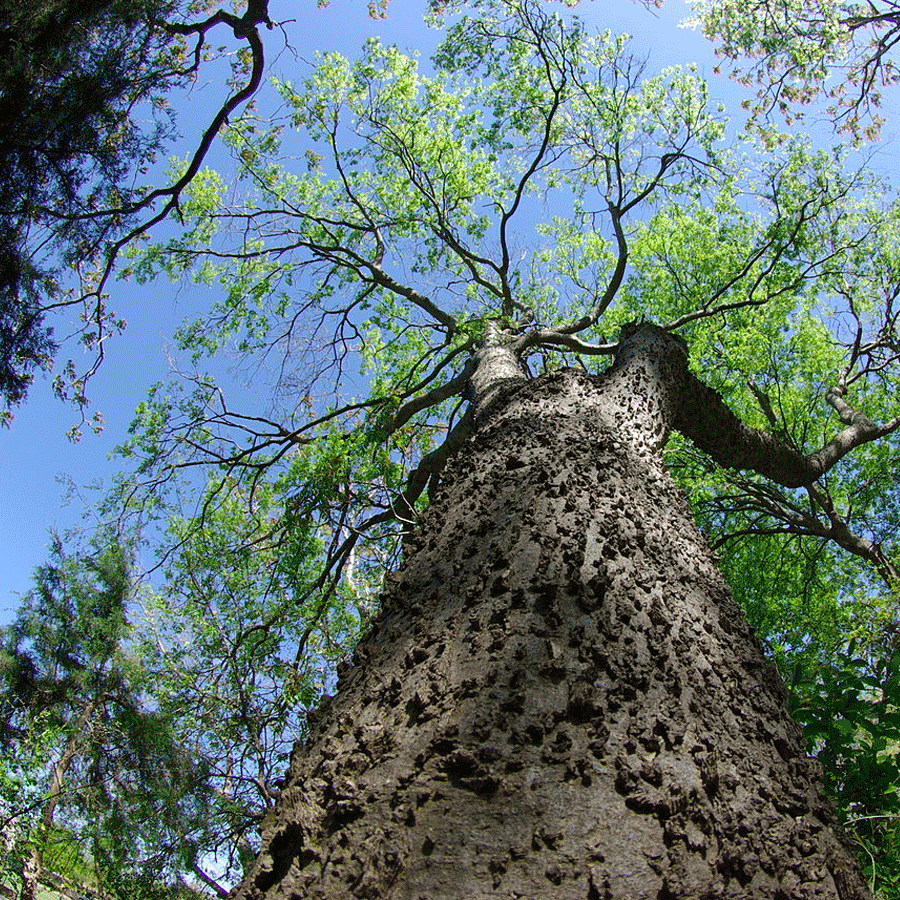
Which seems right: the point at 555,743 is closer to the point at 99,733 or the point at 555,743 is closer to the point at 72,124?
the point at 72,124

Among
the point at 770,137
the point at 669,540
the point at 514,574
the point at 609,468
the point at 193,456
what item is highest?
the point at 770,137

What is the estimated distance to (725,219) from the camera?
11.3m

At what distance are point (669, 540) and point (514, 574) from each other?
2.79 ft

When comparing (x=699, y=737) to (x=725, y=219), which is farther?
(x=725, y=219)

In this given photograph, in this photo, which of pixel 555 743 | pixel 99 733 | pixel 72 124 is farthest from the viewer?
pixel 99 733

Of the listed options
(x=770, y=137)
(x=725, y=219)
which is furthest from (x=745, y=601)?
(x=770, y=137)

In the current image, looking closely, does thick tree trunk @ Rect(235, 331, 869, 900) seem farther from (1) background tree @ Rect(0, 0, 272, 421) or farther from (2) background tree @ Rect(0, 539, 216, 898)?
(2) background tree @ Rect(0, 539, 216, 898)

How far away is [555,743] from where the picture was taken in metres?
1.33

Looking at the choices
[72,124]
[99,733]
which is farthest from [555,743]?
[99,733]

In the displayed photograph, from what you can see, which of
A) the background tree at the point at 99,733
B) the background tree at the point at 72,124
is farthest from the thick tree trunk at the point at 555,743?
the background tree at the point at 99,733

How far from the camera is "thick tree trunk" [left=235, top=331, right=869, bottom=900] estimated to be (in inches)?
45.1

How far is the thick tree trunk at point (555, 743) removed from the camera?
1146 mm

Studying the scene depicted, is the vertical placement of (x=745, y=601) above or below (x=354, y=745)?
above

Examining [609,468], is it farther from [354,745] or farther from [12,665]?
[12,665]
